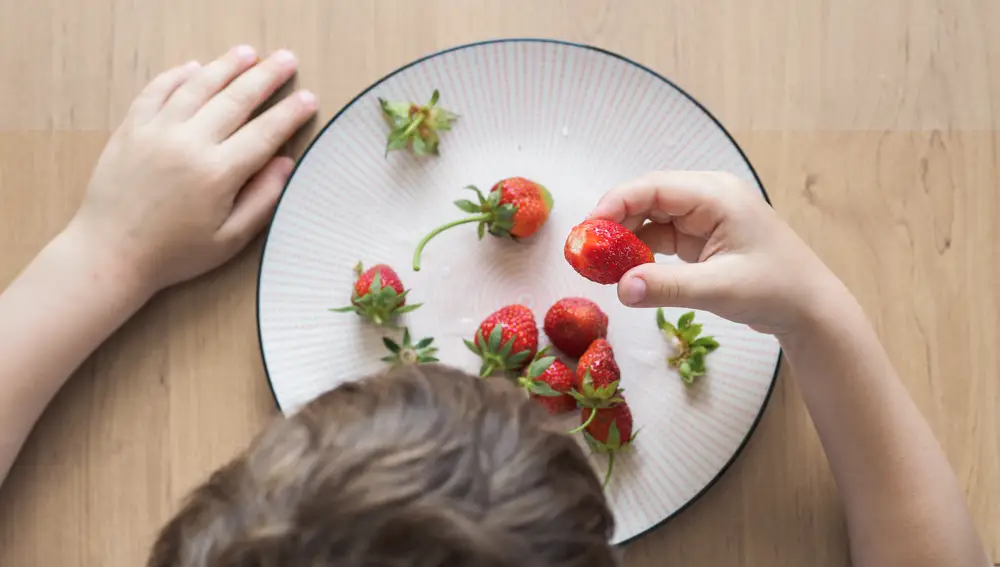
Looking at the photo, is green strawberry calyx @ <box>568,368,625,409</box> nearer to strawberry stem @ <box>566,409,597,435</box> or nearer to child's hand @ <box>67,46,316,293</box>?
strawberry stem @ <box>566,409,597,435</box>

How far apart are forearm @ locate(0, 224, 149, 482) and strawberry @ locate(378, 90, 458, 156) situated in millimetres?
289

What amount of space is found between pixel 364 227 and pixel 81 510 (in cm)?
39

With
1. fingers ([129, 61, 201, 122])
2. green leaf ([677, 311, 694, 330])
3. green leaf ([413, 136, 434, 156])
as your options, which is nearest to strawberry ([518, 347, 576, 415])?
green leaf ([677, 311, 694, 330])

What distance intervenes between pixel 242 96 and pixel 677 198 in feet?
1.42

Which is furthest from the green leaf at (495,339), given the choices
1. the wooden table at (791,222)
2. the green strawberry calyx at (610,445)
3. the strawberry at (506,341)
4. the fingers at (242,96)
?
the fingers at (242,96)

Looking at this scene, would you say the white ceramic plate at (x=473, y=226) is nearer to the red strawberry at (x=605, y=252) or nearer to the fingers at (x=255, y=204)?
the fingers at (x=255, y=204)

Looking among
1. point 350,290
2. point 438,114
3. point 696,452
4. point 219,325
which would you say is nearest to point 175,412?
point 219,325

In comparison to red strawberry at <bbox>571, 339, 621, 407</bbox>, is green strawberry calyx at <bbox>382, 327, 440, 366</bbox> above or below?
above

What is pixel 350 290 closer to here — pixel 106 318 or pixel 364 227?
pixel 364 227

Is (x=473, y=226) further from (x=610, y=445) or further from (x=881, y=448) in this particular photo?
(x=881, y=448)

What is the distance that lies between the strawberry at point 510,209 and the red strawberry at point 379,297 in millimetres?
44

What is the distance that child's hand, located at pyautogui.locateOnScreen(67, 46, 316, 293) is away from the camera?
2.54 ft

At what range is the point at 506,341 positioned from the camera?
2.37 ft

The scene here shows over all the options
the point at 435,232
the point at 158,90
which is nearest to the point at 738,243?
the point at 435,232
